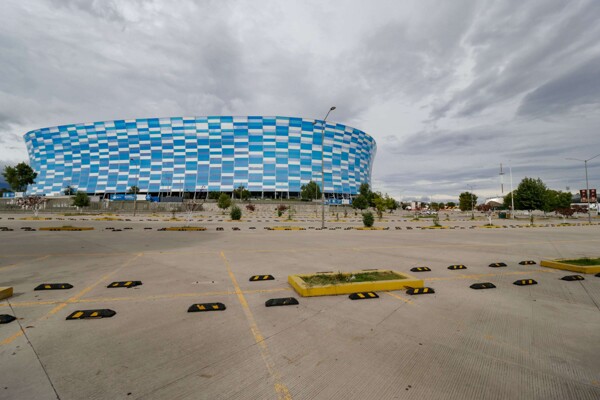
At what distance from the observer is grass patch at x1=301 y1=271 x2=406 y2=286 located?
6.22 metres

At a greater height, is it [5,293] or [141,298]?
[5,293]

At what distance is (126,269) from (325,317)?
651 centimetres

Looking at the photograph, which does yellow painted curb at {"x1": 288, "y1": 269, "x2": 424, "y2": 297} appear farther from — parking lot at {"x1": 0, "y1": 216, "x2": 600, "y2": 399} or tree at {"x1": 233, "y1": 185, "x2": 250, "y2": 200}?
tree at {"x1": 233, "y1": 185, "x2": 250, "y2": 200}

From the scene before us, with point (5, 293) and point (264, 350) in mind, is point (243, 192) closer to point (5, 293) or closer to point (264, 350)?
point (5, 293)

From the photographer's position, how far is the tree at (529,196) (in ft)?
184

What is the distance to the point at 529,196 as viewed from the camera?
56.8 metres

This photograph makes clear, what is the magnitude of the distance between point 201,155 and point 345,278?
97.5 meters

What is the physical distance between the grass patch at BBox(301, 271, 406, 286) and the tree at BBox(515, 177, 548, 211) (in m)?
67.1

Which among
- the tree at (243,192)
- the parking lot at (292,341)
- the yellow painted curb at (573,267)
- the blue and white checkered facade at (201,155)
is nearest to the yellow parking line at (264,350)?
the parking lot at (292,341)

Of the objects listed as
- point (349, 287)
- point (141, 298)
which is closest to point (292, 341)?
point (349, 287)

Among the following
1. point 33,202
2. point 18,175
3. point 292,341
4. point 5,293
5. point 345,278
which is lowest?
point 292,341

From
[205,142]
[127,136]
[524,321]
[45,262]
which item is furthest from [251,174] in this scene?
[524,321]

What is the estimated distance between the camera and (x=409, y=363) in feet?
10.4

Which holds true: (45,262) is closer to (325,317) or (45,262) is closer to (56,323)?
(56,323)
